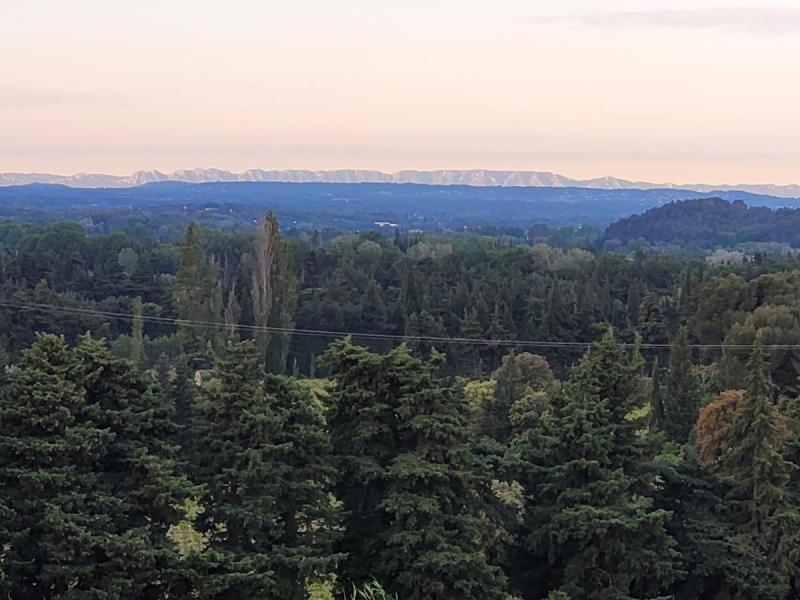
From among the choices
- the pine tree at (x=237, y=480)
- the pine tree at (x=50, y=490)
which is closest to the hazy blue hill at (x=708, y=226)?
the pine tree at (x=237, y=480)

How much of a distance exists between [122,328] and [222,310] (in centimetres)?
589

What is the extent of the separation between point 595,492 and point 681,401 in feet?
51.7

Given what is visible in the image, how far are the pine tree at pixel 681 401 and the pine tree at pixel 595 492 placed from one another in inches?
554

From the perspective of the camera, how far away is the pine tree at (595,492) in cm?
1234

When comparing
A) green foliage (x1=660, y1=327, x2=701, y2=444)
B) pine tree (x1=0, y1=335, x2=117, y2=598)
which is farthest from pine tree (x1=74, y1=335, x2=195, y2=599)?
green foliage (x1=660, y1=327, x2=701, y2=444)

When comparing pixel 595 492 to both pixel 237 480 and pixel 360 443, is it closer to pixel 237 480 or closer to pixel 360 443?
pixel 360 443

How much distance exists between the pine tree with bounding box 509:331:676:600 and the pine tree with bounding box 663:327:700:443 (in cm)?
1406

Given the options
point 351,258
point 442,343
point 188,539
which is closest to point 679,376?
point 442,343

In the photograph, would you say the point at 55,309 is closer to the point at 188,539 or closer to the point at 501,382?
the point at 501,382

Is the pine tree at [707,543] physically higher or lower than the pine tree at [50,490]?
lower

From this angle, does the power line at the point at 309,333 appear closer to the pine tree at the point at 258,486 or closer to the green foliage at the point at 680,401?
the green foliage at the point at 680,401

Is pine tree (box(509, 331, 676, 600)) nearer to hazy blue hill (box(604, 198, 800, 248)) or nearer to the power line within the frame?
the power line

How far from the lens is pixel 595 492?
1252 centimetres

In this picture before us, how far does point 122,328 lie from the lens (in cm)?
4469
